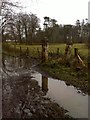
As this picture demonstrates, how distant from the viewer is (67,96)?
32.7 feet

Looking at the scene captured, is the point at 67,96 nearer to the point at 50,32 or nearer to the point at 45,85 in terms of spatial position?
the point at 45,85

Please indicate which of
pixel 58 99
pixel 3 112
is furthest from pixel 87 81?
pixel 3 112

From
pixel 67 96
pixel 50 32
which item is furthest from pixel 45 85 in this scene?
pixel 50 32

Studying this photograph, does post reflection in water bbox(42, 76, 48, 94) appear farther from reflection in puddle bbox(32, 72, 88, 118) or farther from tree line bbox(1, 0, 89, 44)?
tree line bbox(1, 0, 89, 44)

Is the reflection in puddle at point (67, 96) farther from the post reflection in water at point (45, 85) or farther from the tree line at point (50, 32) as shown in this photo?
the tree line at point (50, 32)

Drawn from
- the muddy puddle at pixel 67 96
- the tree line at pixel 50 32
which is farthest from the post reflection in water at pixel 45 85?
the tree line at pixel 50 32

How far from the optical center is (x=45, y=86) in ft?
40.0

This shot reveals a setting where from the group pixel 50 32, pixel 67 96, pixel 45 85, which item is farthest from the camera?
pixel 50 32

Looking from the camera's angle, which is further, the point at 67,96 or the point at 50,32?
the point at 50,32

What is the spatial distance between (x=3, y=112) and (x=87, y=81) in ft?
20.1

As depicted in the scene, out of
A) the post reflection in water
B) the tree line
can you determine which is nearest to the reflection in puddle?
the post reflection in water

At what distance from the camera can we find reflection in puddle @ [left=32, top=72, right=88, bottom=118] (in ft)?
25.6

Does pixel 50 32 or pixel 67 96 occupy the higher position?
pixel 50 32

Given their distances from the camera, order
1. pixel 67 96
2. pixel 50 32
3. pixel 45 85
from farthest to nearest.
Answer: pixel 50 32
pixel 45 85
pixel 67 96
